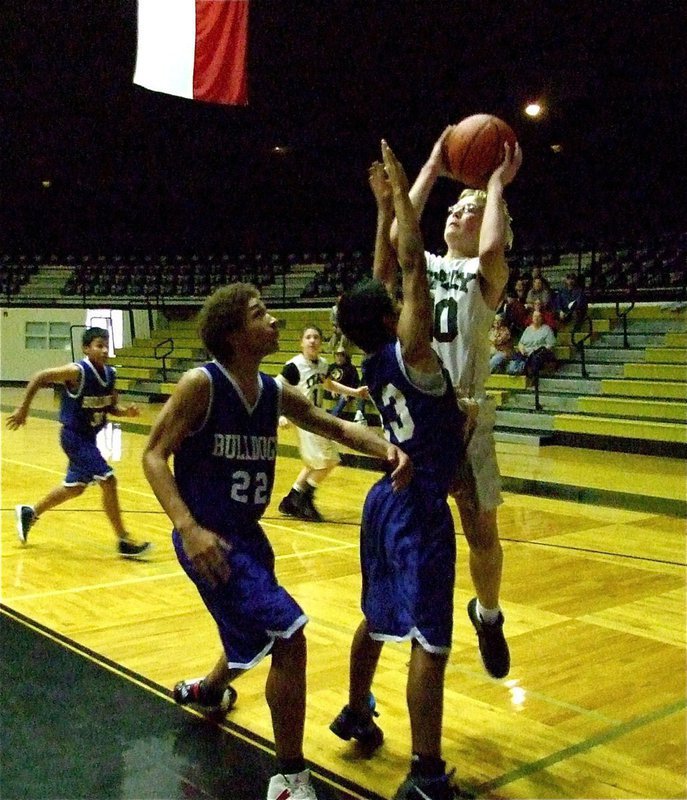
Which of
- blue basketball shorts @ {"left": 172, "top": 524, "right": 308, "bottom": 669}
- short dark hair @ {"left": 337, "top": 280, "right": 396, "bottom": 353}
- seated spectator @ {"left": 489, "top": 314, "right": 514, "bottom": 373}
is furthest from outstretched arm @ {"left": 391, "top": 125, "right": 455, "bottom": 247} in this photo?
seated spectator @ {"left": 489, "top": 314, "right": 514, "bottom": 373}

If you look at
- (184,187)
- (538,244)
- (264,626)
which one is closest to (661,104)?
(538,244)

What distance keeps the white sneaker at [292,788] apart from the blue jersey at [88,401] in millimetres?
3550

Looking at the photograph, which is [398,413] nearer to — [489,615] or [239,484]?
[239,484]

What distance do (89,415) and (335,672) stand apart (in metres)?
2.72

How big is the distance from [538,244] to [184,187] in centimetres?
892

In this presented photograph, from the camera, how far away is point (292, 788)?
7.48 ft

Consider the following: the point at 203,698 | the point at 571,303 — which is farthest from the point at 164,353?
the point at 203,698

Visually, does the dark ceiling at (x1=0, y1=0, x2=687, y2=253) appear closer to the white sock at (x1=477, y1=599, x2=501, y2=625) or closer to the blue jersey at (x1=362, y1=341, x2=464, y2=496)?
the white sock at (x1=477, y1=599, x2=501, y2=625)

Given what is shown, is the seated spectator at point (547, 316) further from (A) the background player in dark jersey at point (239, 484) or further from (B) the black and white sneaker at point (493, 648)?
(A) the background player in dark jersey at point (239, 484)

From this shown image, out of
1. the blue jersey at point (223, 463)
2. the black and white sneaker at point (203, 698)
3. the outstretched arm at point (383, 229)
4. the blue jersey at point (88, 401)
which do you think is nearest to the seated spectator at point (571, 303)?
the blue jersey at point (88, 401)

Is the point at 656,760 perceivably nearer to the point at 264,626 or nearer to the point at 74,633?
the point at 264,626

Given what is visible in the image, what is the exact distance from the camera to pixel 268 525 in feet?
20.8

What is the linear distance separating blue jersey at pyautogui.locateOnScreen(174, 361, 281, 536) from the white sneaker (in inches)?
25.6

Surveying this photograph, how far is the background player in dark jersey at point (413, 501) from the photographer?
2307mm
